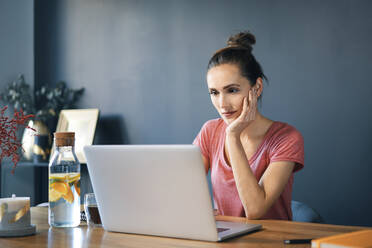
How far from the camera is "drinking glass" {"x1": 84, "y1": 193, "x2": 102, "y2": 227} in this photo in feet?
4.64

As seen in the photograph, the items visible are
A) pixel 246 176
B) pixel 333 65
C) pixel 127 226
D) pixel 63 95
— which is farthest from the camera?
pixel 63 95

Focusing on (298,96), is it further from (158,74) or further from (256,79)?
(158,74)

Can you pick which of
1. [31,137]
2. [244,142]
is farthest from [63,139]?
[31,137]

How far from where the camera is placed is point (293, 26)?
2.81 metres

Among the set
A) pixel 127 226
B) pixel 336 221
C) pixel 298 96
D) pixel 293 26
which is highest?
pixel 293 26

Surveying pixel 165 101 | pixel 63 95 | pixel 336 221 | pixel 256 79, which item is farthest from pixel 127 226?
pixel 63 95

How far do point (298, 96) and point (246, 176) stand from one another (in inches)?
49.1

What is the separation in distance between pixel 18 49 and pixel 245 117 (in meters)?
2.87

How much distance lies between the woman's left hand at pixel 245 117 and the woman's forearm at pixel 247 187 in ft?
0.17

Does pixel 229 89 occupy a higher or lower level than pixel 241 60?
lower

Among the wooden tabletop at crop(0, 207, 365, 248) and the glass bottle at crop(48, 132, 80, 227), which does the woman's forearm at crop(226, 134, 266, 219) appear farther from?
the glass bottle at crop(48, 132, 80, 227)

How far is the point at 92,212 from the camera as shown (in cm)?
142

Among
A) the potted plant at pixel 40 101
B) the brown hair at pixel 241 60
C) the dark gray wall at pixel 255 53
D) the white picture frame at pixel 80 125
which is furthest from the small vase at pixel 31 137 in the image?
the brown hair at pixel 241 60

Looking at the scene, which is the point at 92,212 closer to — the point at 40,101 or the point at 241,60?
A: the point at 241,60
